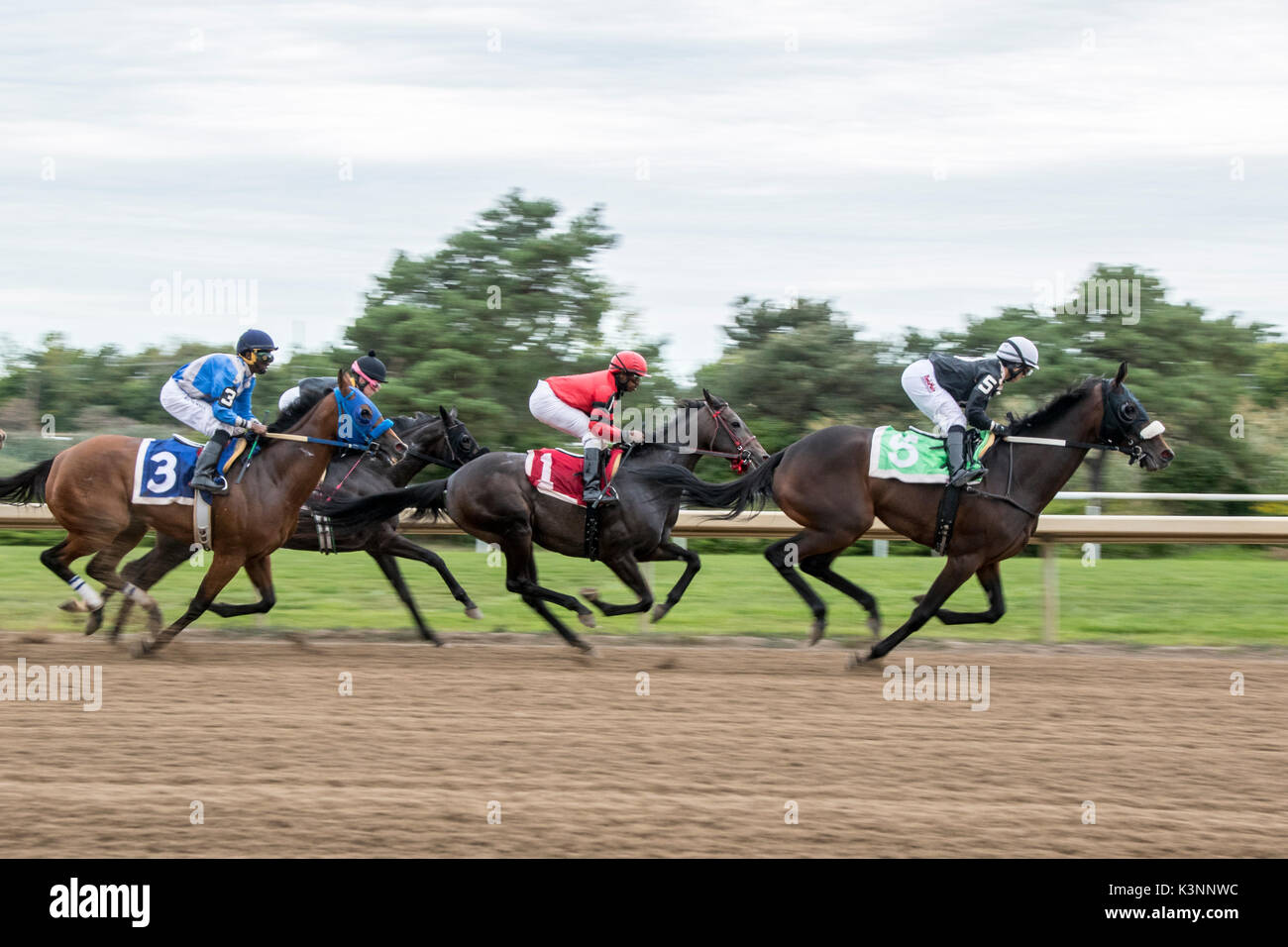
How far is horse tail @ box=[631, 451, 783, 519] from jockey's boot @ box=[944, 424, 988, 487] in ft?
3.48

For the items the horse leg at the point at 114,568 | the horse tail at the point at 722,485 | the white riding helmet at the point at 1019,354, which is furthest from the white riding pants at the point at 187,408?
the white riding helmet at the point at 1019,354

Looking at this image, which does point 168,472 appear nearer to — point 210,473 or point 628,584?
point 210,473

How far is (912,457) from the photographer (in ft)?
25.5

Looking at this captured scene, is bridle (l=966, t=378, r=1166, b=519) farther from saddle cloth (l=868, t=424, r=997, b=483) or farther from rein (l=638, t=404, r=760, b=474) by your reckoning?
rein (l=638, t=404, r=760, b=474)

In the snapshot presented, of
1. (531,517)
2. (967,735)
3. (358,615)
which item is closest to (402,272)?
(358,615)

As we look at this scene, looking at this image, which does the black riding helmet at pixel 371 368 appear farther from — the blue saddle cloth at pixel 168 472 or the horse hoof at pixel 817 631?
the horse hoof at pixel 817 631

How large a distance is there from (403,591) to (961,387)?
3822 millimetres

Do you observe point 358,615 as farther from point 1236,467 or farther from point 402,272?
point 1236,467

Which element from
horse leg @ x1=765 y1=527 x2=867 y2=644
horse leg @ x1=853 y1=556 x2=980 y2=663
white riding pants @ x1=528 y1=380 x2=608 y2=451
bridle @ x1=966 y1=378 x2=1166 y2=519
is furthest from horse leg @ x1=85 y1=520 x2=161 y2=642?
bridle @ x1=966 y1=378 x2=1166 y2=519

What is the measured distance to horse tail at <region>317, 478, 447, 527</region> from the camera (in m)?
8.30

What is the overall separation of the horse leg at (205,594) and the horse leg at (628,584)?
2158mm

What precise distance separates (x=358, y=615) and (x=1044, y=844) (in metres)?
6.40

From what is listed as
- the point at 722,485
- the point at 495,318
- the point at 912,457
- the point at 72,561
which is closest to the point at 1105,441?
the point at 912,457
